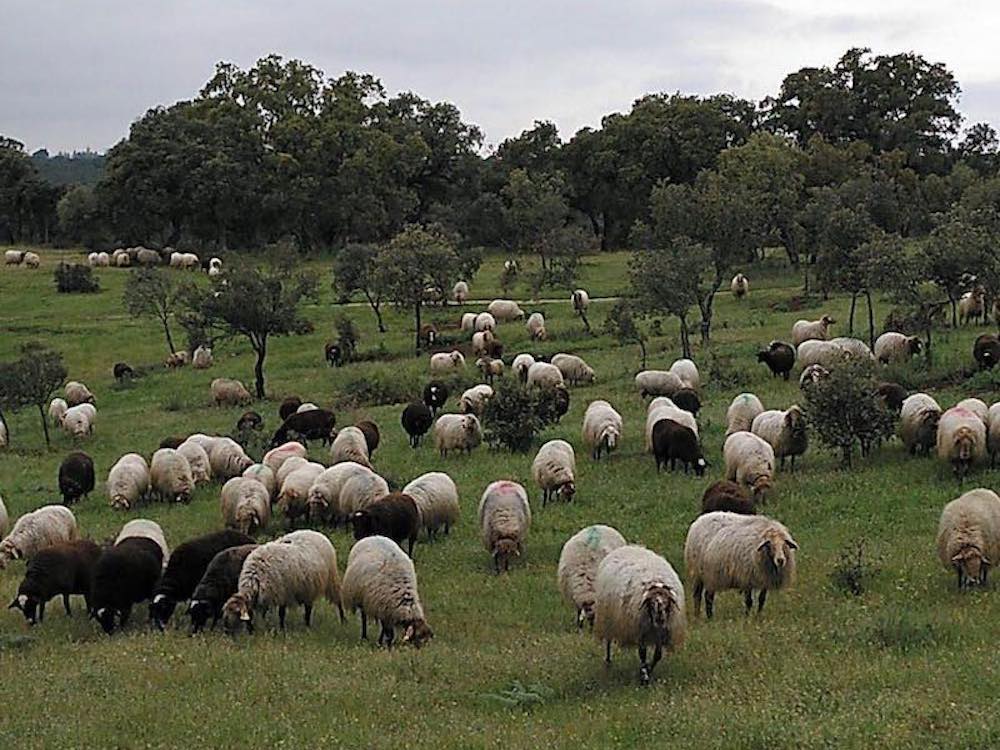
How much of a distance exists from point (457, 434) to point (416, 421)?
7.78 feet

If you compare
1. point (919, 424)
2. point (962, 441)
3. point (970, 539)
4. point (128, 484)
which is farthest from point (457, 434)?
point (970, 539)

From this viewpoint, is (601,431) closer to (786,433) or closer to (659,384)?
(786,433)

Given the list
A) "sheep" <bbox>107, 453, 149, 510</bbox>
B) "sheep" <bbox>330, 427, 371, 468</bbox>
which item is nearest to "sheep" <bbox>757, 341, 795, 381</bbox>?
"sheep" <bbox>330, 427, 371, 468</bbox>

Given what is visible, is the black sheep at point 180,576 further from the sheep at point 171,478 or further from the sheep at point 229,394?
the sheep at point 229,394

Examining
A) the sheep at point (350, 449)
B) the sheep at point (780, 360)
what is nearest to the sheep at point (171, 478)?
the sheep at point (350, 449)

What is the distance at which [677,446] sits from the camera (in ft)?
79.0

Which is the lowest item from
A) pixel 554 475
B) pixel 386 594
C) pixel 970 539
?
pixel 386 594

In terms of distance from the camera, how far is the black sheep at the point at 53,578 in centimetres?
1602

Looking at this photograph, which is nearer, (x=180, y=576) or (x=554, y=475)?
(x=180, y=576)

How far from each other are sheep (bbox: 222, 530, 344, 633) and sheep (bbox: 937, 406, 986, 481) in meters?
12.7

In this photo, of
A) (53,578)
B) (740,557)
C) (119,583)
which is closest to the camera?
(740,557)

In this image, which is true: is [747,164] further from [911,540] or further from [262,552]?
[262,552]

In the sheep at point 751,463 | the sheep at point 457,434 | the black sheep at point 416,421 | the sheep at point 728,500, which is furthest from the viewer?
the black sheep at point 416,421

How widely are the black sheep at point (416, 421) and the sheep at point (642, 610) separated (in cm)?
1844
